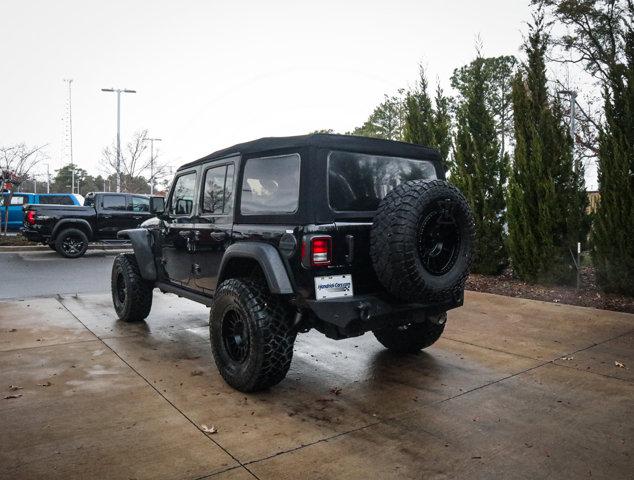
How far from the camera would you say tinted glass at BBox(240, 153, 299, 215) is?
355cm

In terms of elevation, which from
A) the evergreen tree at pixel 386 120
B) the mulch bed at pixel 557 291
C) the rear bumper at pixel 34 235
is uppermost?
the evergreen tree at pixel 386 120

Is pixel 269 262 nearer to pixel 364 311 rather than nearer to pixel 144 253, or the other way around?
pixel 364 311

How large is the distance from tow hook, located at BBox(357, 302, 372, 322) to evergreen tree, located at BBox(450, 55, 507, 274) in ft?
21.4

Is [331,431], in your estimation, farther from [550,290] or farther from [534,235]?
[534,235]

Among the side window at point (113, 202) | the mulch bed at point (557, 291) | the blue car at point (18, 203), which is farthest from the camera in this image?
the blue car at point (18, 203)

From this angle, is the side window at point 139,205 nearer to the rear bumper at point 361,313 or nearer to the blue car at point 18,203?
the blue car at point 18,203

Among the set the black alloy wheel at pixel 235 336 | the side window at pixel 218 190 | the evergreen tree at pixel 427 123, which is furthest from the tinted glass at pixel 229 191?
the evergreen tree at pixel 427 123

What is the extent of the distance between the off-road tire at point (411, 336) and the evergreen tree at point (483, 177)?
5.13m

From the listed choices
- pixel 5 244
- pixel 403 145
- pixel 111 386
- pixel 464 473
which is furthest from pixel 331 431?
pixel 5 244

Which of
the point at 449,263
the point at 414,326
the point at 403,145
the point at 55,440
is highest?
the point at 403,145

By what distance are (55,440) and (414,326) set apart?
Answer: 3065 millimetres

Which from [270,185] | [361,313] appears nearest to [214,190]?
[270,185]

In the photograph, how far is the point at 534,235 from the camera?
27.4ft

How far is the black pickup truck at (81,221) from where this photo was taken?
13328 millimetres
